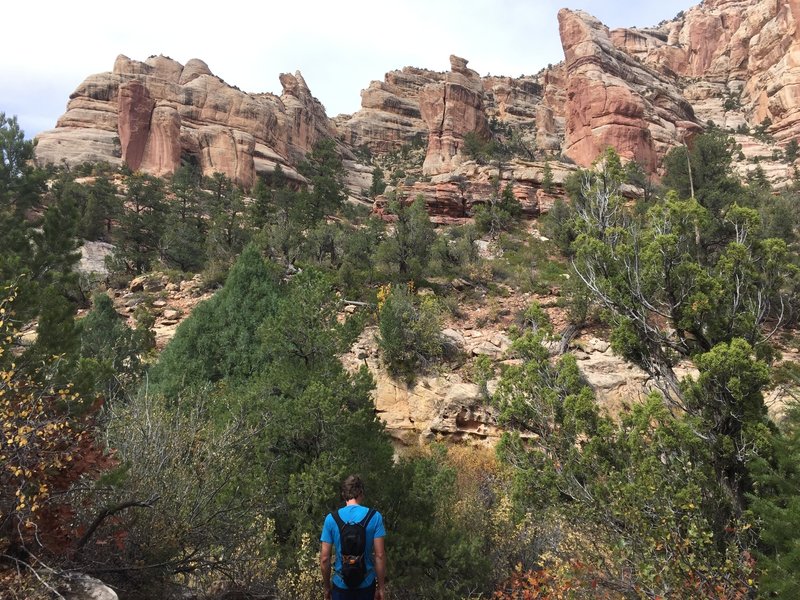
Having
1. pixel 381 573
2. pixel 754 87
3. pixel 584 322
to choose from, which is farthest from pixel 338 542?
pixel 754 87

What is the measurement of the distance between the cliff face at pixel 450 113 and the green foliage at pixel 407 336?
16501 millimetres

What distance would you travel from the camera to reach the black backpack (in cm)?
384

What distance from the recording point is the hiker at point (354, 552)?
3.86 m

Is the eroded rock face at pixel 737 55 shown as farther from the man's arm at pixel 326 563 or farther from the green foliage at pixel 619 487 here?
the man's arm at pixel 326 563

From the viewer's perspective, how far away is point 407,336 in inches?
560

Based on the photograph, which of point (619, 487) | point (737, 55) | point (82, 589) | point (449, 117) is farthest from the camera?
point (737, 55)

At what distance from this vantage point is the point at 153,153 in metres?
47.4

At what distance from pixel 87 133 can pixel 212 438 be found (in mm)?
56224

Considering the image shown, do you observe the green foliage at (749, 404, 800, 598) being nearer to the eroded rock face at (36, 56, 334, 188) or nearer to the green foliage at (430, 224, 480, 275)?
the green foliage at (430, 224, 480, 275)

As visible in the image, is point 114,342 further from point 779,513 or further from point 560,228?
point 560,228

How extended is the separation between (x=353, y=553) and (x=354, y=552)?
0.04 feet

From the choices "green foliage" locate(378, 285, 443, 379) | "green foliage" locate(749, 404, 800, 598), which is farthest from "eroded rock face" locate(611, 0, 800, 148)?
"green foliage" locate(749, 404, 800, 598)

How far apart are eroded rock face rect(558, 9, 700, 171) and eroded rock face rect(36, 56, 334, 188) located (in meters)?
30.4

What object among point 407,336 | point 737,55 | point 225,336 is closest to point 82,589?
point 225,336
